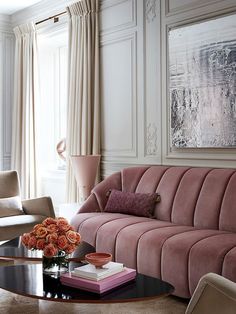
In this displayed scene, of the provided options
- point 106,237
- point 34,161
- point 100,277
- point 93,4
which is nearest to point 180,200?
point 106,237

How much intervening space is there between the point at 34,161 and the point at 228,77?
10.3 feet

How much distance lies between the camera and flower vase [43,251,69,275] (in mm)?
2414

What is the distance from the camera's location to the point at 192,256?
9.32 ft

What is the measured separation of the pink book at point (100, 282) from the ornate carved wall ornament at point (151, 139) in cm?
215

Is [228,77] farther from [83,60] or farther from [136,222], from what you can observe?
[83,60]

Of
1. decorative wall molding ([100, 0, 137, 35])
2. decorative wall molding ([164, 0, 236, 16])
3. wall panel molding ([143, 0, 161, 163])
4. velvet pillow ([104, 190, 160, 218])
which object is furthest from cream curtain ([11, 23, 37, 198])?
decorative wall molding ([164, 0, 236, 16])

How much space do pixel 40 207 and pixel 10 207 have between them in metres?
0.27

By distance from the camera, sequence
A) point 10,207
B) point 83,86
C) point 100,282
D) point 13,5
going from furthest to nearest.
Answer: point 13,5, point 83,86, point 10,207, point 100,282

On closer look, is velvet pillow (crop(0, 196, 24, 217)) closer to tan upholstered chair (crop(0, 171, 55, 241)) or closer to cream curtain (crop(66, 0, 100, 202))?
tan upholstered chair (crop(0, 171, 55, 241))

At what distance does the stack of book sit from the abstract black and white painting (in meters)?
1.74

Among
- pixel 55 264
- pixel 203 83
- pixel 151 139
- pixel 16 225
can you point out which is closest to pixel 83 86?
pixel 151 139

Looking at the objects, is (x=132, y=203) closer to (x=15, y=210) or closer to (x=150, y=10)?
(x=15, y=210)

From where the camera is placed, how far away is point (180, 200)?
3682mm

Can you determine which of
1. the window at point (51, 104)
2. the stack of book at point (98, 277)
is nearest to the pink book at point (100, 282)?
the stack of book at point (98, 277)
